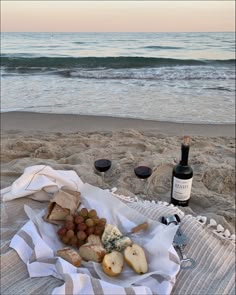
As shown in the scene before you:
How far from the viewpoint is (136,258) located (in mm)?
1445

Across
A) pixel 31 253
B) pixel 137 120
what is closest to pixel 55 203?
pixel 31 253

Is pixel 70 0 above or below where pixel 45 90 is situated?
above

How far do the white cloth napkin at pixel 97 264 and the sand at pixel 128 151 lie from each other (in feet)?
2.27

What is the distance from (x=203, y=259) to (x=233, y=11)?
1888 centimetres

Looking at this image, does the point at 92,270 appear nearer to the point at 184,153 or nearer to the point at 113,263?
the point at 113,263

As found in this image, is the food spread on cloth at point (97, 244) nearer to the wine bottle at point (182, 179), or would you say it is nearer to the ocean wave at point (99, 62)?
the wine bottle at point (182, 179)

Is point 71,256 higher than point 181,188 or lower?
lower

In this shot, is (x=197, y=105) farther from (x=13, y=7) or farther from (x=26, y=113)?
(x=13, y=7)

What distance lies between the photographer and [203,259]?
1.68 meters

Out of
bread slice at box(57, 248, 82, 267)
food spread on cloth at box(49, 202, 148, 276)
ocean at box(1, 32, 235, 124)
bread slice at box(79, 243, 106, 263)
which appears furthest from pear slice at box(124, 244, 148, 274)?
ocean at box(1, 32, 235, 124)

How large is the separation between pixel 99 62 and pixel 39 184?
1012 centimetres

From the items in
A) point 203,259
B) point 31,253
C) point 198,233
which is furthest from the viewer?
point 198,233

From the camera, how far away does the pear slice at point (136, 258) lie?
1.43 m

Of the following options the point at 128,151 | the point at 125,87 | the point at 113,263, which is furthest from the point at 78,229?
the point at 125,87
